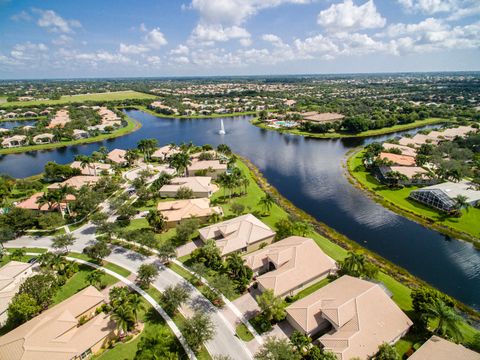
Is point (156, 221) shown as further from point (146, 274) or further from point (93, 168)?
point (93, 168)

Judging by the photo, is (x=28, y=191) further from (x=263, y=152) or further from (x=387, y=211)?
(x=387, y=211)

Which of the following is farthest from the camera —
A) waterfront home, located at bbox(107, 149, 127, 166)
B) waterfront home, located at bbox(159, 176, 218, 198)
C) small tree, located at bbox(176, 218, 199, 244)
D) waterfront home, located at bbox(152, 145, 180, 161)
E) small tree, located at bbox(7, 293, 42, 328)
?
waterfront home, located at bbox(152, 145, 180, 161)

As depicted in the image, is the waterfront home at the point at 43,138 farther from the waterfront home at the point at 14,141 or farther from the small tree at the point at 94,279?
the small tree at the point at 94,279

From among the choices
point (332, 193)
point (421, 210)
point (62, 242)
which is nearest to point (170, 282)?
point (62, 242)

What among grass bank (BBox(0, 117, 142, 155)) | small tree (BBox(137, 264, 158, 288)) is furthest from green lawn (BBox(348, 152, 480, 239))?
grass bank (BBox(0, 117, 142, 155))

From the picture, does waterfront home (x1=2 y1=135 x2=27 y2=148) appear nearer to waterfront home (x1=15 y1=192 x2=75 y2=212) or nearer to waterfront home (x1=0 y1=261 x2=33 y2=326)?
waterfront home (x1=15 y1=192 x2=75 y2=212)

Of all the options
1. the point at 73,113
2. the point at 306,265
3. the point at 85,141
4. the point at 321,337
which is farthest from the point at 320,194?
the point at 73,113
